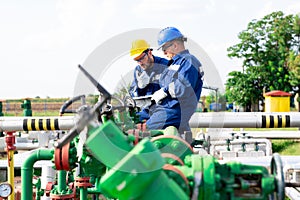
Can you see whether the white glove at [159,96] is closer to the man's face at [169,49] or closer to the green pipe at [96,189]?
the man's face at [169,49]

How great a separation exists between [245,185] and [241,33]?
25.6 m

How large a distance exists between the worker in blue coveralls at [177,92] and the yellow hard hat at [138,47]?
0.46 ft

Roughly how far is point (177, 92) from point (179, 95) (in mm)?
23

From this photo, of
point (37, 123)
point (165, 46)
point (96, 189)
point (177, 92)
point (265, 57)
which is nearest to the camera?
point (177, 92)

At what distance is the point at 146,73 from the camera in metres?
3.57

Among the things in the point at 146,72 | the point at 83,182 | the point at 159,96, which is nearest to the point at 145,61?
the point at 146,72

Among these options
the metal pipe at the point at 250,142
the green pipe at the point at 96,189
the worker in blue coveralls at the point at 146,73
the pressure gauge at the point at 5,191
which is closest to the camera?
the green pipe at the point at 96,189

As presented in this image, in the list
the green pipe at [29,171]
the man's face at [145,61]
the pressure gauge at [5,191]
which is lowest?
the pressure gauge at [5,191]

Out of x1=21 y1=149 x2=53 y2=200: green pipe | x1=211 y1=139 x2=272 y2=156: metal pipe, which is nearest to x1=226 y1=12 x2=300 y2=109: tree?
x1=211 y1=139 x2=272 y2=156: metal pipe

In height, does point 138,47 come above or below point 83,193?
above

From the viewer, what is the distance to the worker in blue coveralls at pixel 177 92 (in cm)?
312

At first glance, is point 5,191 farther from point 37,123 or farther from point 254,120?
point 254,120

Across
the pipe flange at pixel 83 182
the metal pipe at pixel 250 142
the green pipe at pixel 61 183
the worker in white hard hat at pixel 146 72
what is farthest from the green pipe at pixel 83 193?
the metal pipe at pixel 250 142

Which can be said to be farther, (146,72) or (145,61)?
(146,72)
